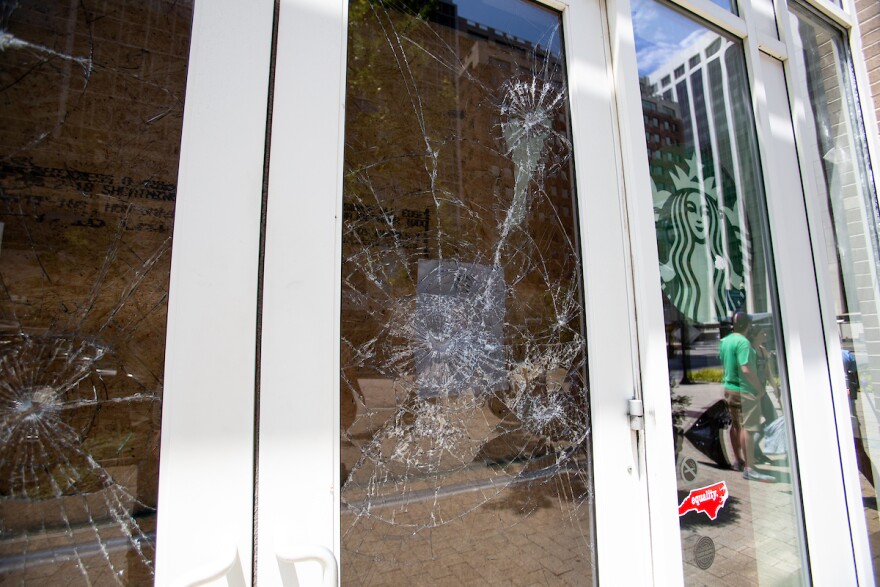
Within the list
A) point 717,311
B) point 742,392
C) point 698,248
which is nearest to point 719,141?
point 698,248

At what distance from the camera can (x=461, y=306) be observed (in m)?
1.21

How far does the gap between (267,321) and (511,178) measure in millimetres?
881

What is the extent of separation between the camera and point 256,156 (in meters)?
0.95

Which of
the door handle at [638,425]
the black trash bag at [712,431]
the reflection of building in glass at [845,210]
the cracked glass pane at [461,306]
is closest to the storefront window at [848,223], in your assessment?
the reflection of building in glass at [845,210]

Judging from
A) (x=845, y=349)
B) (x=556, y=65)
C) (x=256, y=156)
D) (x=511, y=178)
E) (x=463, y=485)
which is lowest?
(x=463, y=485)

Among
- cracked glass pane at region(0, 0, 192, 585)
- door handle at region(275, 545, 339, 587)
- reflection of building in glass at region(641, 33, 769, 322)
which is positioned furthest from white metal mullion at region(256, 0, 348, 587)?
reflection of building in glass at region(641, 33, 769, 322)

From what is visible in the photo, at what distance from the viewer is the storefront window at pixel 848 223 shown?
1873mm

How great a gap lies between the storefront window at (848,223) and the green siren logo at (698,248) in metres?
0.47

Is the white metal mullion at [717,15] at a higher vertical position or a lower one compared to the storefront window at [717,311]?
higher

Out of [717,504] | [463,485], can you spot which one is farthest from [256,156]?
[717,504]

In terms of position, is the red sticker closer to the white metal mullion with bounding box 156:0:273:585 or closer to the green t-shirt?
the green t-shirt

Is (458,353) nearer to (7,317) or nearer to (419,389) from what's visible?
(419,389)

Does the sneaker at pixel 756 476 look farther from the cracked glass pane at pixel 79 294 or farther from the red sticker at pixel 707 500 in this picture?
the cracked glass pane at pixel 79 294

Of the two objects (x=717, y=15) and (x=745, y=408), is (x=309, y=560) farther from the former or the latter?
(x=717, y=15)
